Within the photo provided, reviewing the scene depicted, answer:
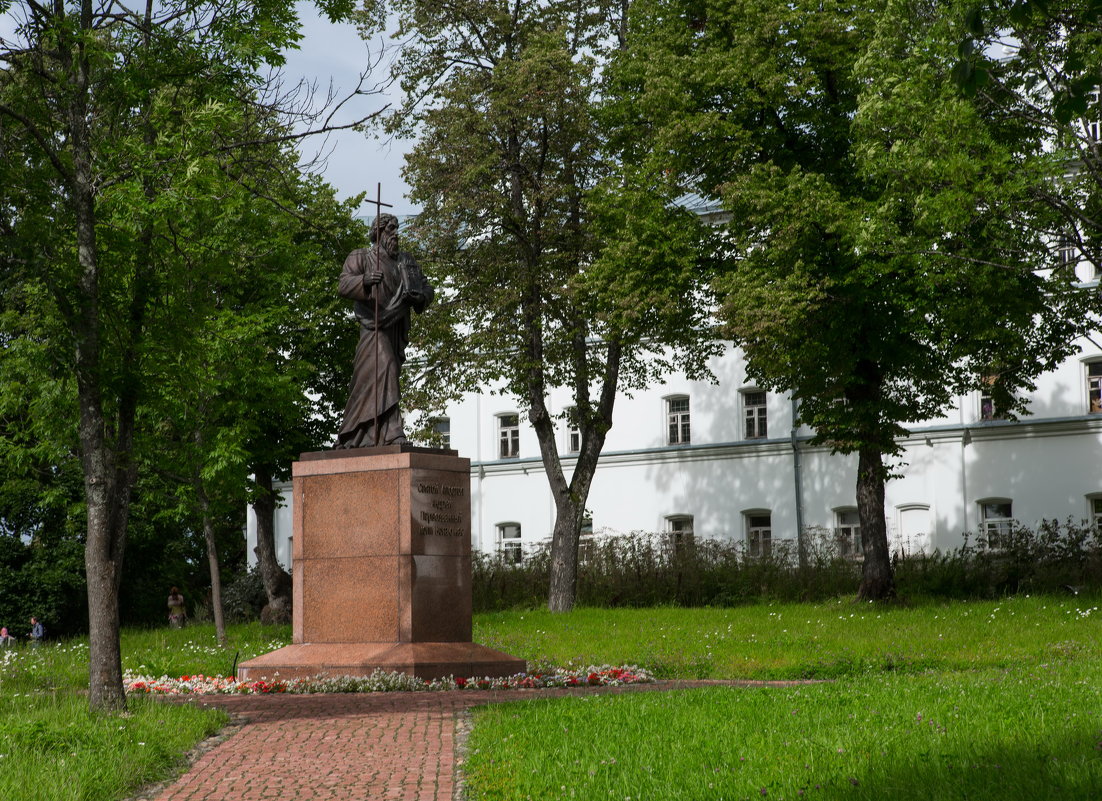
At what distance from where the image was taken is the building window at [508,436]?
4344 cm

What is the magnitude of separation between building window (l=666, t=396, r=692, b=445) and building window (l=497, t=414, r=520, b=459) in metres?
5.21

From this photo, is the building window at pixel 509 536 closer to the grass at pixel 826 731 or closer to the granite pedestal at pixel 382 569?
the grass at pixel 826 731

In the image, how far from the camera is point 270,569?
2994cm

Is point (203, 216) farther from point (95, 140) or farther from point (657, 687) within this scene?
point (657, 687)

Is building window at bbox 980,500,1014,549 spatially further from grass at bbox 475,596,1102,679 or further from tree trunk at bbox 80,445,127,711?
tree trunk at bbox 80,445,127,711

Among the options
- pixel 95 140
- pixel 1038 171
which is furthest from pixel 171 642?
pixel 1038 171

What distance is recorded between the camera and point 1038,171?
19.3 metres

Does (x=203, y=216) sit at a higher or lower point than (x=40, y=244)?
higher

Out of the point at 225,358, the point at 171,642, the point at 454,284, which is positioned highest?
the point at 454,284

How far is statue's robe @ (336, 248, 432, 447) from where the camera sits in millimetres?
14250

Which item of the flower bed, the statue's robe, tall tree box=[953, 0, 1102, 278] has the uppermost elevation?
tall tree box=[953, 0, 1102, 278]

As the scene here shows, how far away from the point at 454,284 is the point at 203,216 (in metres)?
10.2

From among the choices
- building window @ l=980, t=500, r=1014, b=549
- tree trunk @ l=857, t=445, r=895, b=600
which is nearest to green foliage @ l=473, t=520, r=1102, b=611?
tree trunk @ l=857, t=445, r=895, b=600

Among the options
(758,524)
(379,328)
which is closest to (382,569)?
(379,328)
